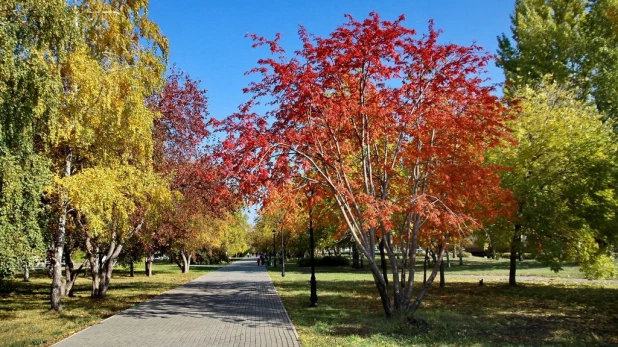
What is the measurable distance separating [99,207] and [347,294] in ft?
35.1

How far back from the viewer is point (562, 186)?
57.9 feet

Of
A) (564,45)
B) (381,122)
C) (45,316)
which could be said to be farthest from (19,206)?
(564,45)

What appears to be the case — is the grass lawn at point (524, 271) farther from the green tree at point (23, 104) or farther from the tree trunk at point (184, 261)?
the tree trunk at point (184, 261)

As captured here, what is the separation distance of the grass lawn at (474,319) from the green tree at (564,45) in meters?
12.9

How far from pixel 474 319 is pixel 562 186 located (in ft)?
29.6

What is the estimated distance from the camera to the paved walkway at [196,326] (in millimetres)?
9375

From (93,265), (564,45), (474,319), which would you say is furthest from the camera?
(564,45)

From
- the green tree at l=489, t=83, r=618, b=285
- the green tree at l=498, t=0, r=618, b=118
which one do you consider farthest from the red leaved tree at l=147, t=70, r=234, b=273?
the green tree at l=498, t=0, r=618, b=118

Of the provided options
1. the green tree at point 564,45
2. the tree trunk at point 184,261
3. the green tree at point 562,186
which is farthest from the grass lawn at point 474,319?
the tree trunk at point 184,261

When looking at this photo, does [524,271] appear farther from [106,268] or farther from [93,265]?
[93,265]

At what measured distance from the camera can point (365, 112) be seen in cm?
1155

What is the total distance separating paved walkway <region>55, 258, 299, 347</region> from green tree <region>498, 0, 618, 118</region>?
1946 cm

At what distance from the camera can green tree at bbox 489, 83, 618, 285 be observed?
16062 millimetres

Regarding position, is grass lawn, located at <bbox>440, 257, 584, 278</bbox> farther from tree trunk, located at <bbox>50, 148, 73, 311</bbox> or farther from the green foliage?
the green foliage
